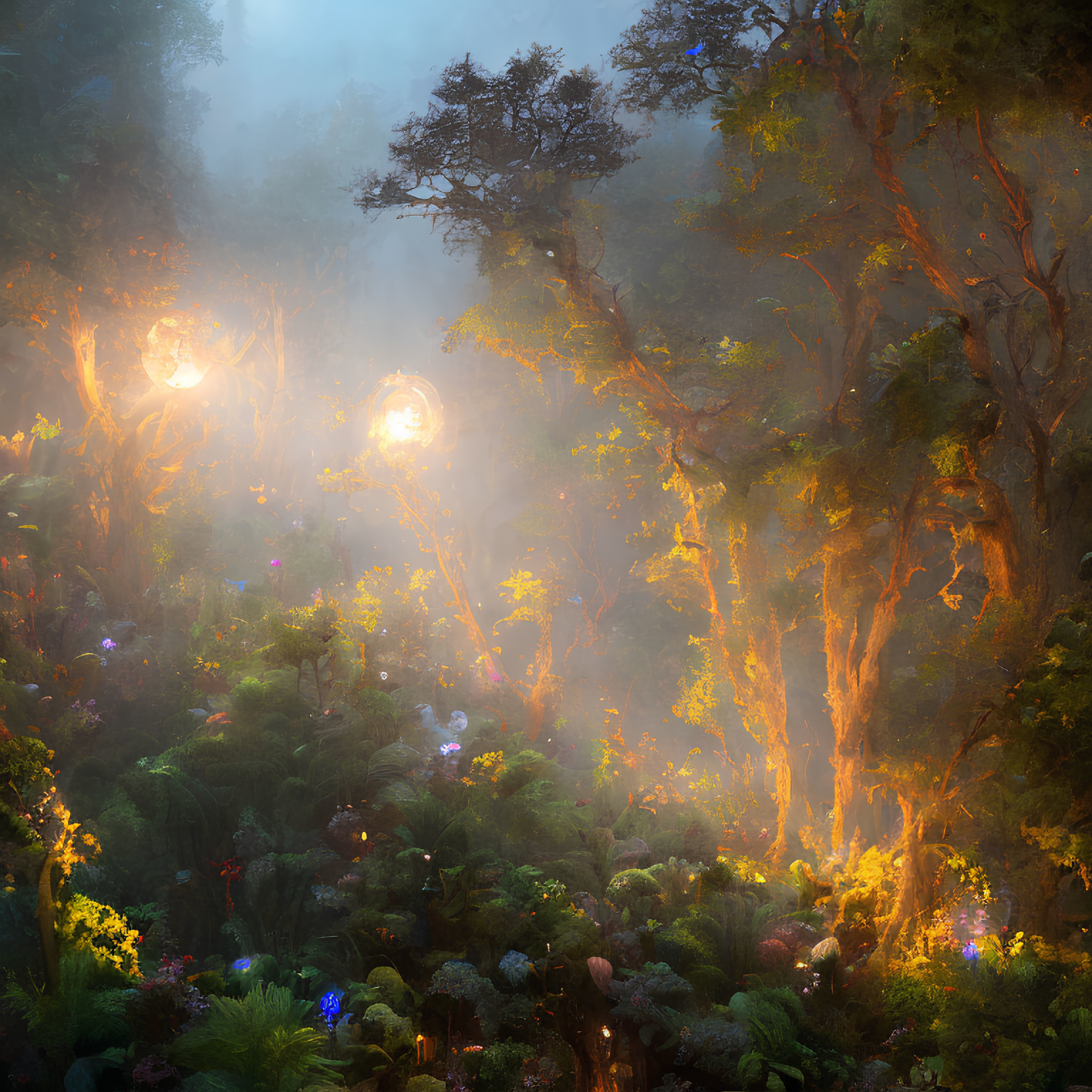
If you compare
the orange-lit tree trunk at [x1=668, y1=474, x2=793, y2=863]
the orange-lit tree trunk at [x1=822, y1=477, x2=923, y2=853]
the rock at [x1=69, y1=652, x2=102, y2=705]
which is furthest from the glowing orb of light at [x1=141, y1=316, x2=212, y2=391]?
the orange-lit tree trunk at [x1=822, y1=477, x2=923, y2=853]

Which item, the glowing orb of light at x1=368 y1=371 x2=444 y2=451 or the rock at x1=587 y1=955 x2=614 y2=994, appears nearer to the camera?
the rock at x1=587 y1=955 x2=614 y2=994

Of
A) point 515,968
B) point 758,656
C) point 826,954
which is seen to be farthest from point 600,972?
point 758,656

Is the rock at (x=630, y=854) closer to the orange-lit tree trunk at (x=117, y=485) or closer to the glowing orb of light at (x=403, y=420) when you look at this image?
the glowing orb of light at (x=403, y=420)

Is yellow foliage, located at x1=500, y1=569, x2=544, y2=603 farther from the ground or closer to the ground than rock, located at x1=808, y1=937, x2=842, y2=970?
farther from the ground

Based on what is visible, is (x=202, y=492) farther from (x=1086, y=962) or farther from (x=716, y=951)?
(x=1086, y=962)

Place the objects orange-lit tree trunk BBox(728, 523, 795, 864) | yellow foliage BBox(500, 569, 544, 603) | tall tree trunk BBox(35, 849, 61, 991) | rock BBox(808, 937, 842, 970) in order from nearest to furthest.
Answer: tall tree trunk BBox(35, 849, 61, 991) → rock BBox(808, 937, 842, 970) → orange-lit tree trunk BBox(728, 523, 795, 864) → yellow foliage BBox(500, 569, 544, 603)

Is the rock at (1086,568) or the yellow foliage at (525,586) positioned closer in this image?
the rock at (1086,568)

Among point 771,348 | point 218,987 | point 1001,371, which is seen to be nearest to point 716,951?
point 218,987

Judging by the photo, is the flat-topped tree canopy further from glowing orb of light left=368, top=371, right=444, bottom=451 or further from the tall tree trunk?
the tall tree trunk

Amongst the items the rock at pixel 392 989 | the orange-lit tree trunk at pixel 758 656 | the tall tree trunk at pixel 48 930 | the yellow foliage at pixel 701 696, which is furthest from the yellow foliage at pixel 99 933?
the yellow foliage at pixel 701 696

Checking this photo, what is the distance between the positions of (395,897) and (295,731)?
8.84ft

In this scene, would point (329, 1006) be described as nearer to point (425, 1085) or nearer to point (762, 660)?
point (425, 1085)

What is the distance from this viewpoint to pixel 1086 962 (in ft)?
14.6

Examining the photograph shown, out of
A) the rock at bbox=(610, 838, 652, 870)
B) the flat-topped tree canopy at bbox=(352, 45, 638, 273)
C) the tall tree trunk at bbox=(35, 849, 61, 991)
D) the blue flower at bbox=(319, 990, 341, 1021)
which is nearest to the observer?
the tall tree trunk at bbox=(35, 849, 61, 991)
